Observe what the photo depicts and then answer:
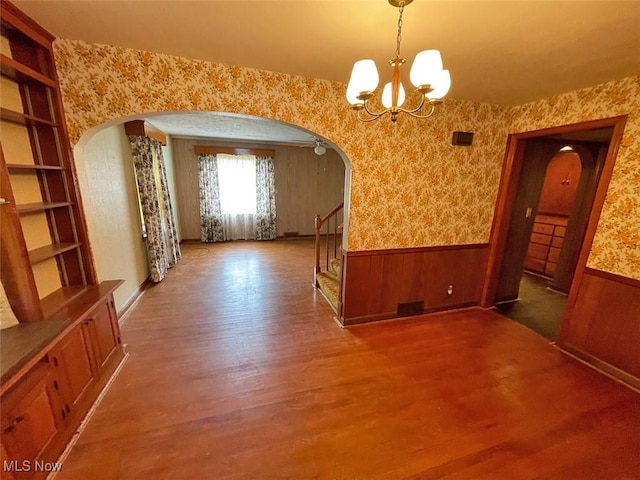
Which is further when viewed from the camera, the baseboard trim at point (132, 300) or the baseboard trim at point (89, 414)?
the baseboard trim at point (132, 300)

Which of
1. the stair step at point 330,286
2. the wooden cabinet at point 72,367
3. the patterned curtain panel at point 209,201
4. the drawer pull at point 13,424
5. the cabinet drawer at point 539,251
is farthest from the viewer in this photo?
the patterned curtain panel at point 209,201

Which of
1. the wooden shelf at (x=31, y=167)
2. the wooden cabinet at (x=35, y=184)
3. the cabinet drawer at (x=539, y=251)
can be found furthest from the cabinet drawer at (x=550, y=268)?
the wooden shelf at (x=31, y=167)

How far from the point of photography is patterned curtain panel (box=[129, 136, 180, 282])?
11.5ft

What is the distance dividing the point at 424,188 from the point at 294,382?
226cm

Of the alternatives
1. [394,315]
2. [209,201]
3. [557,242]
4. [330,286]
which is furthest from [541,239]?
[209,201]

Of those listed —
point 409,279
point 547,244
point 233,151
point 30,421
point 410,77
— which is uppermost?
point 233,151

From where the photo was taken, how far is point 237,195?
6312mm

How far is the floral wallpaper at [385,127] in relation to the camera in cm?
185

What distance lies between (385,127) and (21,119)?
2688mm

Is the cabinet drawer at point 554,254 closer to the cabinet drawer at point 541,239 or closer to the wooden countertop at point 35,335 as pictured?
the cabinet drawer at point 541,239

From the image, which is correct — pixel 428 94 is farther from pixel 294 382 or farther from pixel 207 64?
pixel 294 382

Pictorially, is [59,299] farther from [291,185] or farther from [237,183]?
[291,185]

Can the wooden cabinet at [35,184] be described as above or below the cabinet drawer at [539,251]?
above

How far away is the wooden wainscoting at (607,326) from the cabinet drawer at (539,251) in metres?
2.26
